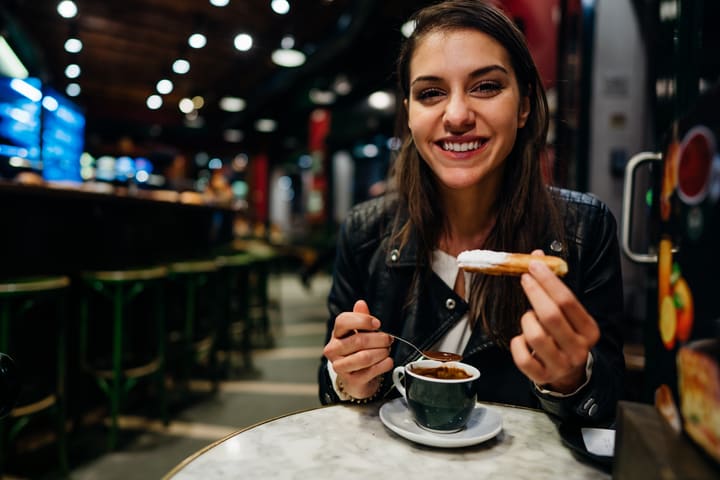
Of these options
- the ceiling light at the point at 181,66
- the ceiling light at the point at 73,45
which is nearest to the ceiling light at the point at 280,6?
the ceiling light at the point at 181,66

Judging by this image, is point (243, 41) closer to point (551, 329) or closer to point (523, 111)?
point (523, 111)

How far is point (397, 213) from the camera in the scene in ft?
4.28

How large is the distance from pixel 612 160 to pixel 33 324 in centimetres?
381

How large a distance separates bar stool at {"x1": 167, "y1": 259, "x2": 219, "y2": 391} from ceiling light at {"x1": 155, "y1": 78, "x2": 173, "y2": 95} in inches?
220

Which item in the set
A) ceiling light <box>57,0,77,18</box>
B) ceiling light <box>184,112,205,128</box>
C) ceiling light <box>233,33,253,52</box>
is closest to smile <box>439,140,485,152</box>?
ceiling light <box>57,0,77,18</box>

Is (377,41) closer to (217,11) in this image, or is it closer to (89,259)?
(217,11)

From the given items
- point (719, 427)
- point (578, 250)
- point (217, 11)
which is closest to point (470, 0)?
point (578, 250)

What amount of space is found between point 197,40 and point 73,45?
5.73 feet

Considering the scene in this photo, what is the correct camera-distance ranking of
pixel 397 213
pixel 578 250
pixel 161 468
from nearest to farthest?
pixel 578 250 < pixel 397 213 < pixel 161 468

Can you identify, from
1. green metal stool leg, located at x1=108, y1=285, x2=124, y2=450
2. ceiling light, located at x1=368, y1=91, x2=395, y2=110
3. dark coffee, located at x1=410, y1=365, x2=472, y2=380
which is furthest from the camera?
ceiling light, located at x1=368, y1=91, x2=395, y2=110

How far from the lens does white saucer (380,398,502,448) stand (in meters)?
0.71

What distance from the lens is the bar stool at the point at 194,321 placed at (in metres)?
3.27

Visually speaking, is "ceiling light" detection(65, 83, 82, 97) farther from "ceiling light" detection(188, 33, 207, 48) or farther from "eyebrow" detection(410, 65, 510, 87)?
"eyebrow" detection(410, 65, 510, 87)

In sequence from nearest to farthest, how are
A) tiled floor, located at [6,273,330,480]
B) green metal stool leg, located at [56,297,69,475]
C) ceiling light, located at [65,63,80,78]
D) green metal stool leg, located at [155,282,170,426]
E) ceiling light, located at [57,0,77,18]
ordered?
green metal stool leg, located at [56,297,69,475]
tiled floor, located at [6,273,330,480]
green metal stool leg, located at [155,282,170,426]
ceiling light, located at [57,0,77,18]
ceiling light, located at [65,63,80,78]
